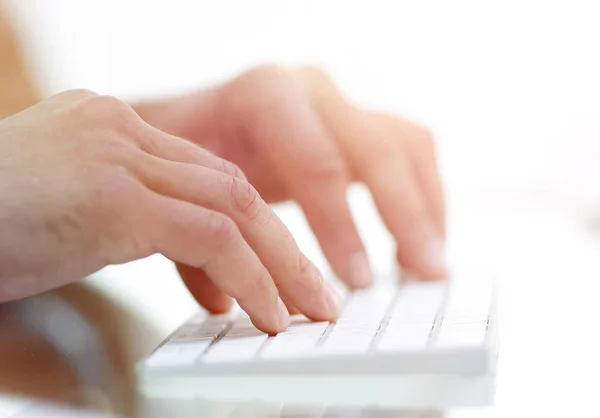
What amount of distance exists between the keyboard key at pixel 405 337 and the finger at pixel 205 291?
0.49ft

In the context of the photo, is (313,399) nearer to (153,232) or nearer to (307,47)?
(153,232)

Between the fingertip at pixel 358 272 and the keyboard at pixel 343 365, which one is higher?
the keyboard at pixel 343 365

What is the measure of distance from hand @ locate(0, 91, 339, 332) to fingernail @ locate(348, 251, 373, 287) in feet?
0.65

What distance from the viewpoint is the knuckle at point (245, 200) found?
480mm

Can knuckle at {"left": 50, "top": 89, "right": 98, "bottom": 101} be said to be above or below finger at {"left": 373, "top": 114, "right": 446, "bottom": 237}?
above

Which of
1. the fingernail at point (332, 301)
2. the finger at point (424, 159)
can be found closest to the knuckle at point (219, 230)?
the fingernail at point (332, 301)

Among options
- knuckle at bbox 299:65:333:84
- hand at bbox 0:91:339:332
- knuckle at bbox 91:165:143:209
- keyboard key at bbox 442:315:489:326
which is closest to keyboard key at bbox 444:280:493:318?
keyboard key at bbox 442:315:489:326

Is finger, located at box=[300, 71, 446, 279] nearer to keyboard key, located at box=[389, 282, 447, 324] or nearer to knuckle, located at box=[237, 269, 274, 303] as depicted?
keyboard key, located at box=[389, 282, 447, 324]

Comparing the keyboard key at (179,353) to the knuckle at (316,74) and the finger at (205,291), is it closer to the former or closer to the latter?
the finger at (205,291)

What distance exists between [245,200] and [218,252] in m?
0.04

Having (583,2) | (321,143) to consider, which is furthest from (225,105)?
(583,2)

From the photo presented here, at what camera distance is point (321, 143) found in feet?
2.47

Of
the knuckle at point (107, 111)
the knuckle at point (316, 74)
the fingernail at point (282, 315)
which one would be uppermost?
the knuckle at point (107, 111)

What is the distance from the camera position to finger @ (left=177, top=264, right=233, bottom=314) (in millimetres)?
542
